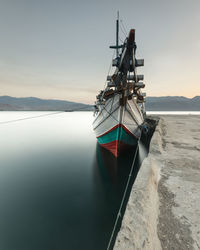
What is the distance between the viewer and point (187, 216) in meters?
1.68

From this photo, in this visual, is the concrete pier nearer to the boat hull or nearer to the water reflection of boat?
the water reflection of boat

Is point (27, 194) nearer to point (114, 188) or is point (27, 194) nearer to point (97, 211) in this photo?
point (97, 211)

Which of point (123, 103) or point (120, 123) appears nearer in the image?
point (123, 103)

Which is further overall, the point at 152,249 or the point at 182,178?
the point at 182,178

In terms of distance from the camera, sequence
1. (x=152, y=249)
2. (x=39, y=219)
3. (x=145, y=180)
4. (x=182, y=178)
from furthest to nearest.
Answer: (x=39, y=219) < (x=182, y=178) < (x=145, y=180) < (x=152, y=249)

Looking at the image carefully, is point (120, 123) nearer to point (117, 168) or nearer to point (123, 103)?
point (123, 103)

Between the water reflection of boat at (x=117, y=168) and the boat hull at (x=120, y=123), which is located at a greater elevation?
the boat hull at (x=120, y=123)

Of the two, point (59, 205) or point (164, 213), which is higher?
point (164, 213)

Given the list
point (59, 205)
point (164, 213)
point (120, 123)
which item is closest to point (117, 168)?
point (120, 123)

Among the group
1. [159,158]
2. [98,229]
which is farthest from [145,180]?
[98,229]

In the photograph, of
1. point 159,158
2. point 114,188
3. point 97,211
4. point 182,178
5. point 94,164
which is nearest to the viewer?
point 182,178

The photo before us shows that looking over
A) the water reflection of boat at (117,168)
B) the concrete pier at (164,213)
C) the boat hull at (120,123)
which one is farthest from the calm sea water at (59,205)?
the concrete pier at (164,213)

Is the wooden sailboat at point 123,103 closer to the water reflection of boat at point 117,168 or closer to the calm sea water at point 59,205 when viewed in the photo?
the water reflection of boat at point 117,168

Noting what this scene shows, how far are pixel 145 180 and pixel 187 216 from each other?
2.34 feet
